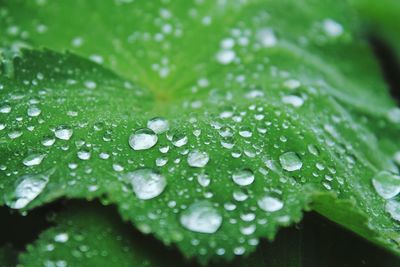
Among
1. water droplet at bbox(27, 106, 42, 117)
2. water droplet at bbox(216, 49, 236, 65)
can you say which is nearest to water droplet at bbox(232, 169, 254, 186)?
water droplet at bbox(27, 106, 42, 117)

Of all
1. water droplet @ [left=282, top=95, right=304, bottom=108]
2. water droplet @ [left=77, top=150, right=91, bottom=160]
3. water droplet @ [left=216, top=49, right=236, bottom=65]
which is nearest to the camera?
water droplet @ [left=77, top=150, right=91, bottom=160]

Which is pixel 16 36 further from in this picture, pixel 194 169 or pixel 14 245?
pixel 194 169

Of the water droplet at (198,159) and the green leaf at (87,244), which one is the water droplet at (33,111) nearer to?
the green leaf at (87,244)

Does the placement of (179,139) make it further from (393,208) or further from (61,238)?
(393,208)

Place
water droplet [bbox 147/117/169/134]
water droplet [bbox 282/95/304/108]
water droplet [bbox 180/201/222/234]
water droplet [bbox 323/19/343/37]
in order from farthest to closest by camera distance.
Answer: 1. water droplet [bbox 323/19/343/37]
2. water droplet [bbox 282/95/304/108]
3. water droplet [bbox 147/117/169/134]
4. water droplet [bbox 180/201/222/234]

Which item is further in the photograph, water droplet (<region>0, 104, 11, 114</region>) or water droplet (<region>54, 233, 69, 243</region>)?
water droplet (<region>0, 104, 11, 114</region>)

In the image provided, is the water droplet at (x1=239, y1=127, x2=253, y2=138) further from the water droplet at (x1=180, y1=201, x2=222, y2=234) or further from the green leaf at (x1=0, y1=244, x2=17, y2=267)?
the green leaf at (x1=0, y1=244, x2=17, y2=267)

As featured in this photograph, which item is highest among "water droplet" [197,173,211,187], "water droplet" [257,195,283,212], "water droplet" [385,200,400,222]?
"water droplet" [257,195,283,212]
